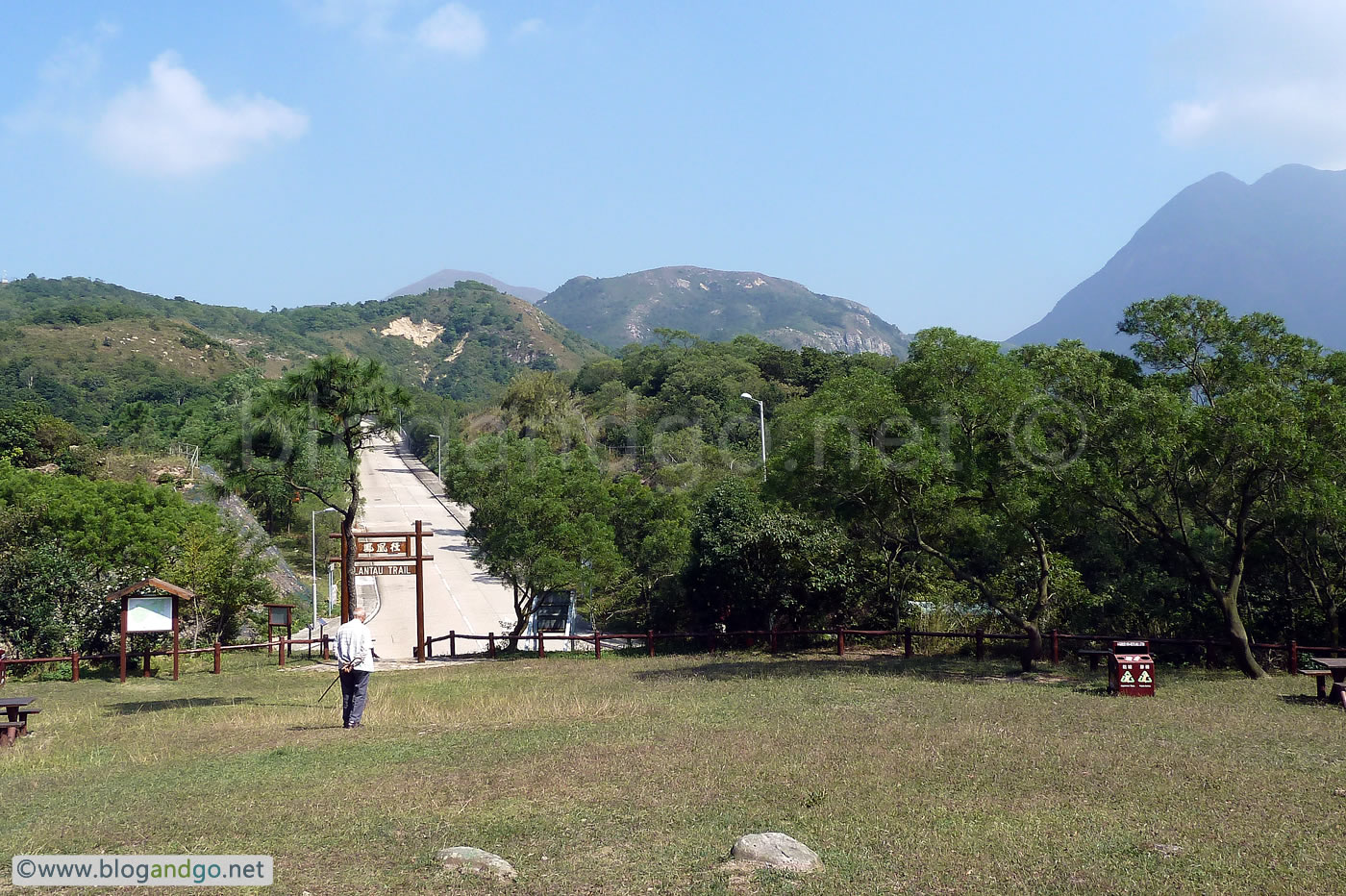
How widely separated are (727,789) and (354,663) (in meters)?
6.05

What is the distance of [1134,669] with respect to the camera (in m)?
15.1

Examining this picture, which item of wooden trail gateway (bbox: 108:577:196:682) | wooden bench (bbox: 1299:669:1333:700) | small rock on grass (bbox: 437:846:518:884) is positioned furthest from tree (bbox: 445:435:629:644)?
small rock on grass (bbox: 437:846:518:884)

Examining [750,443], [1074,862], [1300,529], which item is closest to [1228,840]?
[1074,862]

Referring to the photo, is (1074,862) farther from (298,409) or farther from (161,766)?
(298,409)

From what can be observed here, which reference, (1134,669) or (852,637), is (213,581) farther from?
(1134,669)

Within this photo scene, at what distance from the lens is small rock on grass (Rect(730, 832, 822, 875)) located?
6652 millimetres

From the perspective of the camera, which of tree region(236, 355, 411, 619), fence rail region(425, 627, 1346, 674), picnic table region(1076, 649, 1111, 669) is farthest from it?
tree region(236, 355, 411, 619)

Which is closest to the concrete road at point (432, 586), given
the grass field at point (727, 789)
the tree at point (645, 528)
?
the tree at point (645, 528)

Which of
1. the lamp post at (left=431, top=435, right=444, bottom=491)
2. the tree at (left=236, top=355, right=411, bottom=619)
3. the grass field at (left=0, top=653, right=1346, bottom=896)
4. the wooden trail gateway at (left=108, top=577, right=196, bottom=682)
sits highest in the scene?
the lamp post at (left=431, top=435, right=444, bottom=491)

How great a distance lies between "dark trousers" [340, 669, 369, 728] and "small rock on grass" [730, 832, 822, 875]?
24.8 feet

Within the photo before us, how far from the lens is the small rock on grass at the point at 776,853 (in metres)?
6.65

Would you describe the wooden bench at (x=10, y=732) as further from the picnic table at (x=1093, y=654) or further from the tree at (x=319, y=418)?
the picnic table at (x=1093, y=654)

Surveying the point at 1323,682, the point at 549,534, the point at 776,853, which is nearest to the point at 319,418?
the point at 549,534

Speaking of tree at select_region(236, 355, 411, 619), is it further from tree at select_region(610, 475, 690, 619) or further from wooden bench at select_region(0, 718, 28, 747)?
tree at select_region(610, 475, 690, 619)
